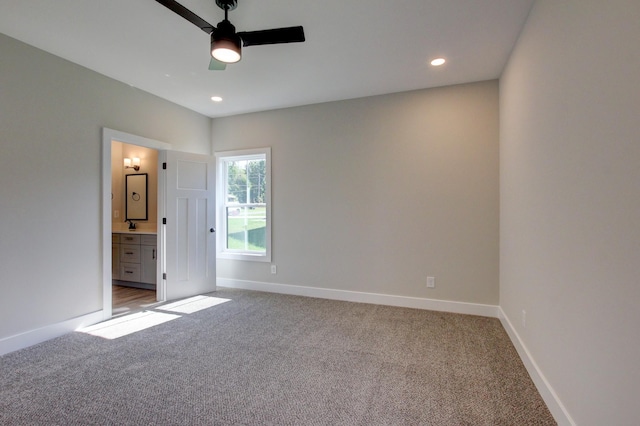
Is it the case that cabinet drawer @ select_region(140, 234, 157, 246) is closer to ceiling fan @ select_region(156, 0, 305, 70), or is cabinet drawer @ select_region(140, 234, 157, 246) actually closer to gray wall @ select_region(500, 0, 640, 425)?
ceiling fan @ select_region(156, 0, 305, 70)

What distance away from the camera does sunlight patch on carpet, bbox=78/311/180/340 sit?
3010 millimetres

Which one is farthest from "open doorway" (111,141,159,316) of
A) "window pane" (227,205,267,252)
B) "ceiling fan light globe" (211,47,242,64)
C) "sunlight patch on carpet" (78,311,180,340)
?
"ceiling fan light globe" (211,47,242,64)

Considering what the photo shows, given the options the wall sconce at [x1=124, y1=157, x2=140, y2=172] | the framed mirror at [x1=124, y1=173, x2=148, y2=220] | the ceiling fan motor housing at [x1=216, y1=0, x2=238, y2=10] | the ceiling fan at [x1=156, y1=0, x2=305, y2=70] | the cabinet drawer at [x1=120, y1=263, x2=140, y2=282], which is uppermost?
the ceiling fan motor housing at [x1=216, y1=0, x2=238, y2=10]

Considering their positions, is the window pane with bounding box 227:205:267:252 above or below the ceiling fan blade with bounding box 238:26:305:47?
below

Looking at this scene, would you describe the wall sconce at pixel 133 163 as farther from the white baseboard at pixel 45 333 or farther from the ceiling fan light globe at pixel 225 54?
the ceiling fan light globe at pixel 225 54

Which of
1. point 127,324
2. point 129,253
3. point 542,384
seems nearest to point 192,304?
point 127,324

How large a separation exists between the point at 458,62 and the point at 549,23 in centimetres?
120

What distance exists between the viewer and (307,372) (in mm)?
2271

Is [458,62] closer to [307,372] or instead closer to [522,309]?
[522,309]

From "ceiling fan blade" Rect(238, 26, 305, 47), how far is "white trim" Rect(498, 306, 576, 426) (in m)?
2.80

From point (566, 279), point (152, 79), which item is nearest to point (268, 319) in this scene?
point (566, 279)

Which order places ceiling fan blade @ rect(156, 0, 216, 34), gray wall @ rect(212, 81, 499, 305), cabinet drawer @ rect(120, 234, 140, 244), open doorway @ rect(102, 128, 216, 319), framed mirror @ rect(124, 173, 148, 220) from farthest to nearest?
framed mirror @ rect(124, 173, 148, 220) < cabinet drawer @ rect(120, 234, 140, 244) < open doorway @ rect(102, 128, 216, 319) < gray wall @ rect(212, 81, 499, 305) < ceiling fan blade @ rect(156, 0, 216, 34)

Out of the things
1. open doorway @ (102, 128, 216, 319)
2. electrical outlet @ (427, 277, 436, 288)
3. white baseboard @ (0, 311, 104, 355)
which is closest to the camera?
white baseboard @ (0, 311, 104, 355)

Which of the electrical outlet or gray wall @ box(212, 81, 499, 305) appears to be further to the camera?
the electrical outlet
